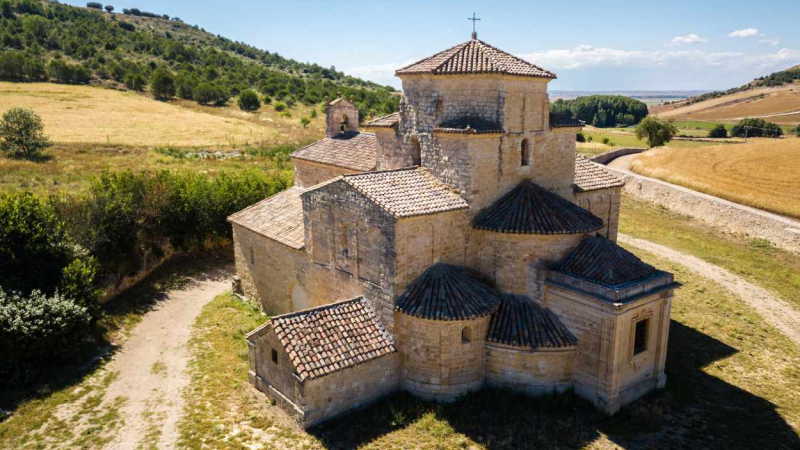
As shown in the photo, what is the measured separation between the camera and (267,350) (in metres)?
15.5

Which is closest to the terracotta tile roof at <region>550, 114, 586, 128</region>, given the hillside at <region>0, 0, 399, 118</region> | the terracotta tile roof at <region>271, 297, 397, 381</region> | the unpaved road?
the terracotta tile roof at <region>271, 297, 397, 381</region>

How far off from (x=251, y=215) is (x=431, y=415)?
13200 millimetres

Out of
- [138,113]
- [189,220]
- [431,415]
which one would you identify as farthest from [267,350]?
[138,113]

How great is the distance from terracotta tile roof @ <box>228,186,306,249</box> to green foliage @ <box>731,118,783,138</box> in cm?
6495

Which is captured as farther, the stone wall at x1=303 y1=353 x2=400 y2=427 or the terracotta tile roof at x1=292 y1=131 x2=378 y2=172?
the terracotta tile roof at x1=292 y1=131 x2=378 y2=172

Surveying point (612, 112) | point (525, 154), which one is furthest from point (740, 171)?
point (612, 112)

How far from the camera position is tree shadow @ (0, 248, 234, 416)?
16.1m

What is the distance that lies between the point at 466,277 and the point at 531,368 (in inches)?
127

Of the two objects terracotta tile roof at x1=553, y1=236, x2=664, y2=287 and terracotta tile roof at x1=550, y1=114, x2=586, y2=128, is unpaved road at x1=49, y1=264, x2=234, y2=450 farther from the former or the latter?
terracotta tile roof at x1=550, y1=114, x2=586, y2=128

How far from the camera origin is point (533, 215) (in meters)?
15.9

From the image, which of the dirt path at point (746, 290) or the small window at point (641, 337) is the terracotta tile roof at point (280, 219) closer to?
the small window at point (641, 337)

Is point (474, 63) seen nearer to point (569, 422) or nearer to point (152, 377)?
point (569, 422)

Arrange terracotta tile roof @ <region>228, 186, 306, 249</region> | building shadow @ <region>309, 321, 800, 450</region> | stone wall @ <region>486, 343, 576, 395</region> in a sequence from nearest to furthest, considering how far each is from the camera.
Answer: building shadow @ <region>309, 321, 800, 450</region> → stone wall @ <region>486, 343, 576, 395</region> → terracotta tile roof @ <region>228, 186, 306, 249</region>

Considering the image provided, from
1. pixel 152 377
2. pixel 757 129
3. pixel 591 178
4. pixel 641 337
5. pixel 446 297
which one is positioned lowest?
pixel 152 377
